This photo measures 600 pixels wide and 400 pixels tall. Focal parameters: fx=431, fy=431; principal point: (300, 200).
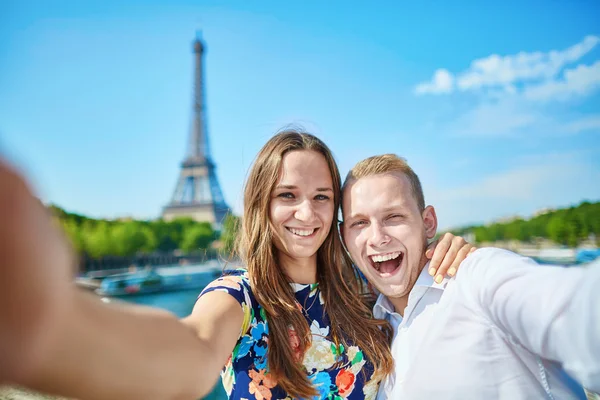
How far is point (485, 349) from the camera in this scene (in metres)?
1.16

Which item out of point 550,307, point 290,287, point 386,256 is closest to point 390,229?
point 386,256

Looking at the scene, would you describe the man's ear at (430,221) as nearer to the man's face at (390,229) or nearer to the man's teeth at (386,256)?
the man's face at (390,229)

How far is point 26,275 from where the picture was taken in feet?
1.22

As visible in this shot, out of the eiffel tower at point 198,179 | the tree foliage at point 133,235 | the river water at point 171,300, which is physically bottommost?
the river water at point 171,300

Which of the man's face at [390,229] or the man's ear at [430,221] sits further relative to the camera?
the man's ear at [430,221]

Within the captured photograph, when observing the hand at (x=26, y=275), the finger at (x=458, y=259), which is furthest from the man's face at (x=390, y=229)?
the hand at (x=26, y=275)

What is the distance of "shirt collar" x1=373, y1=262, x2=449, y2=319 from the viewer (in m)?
1.48

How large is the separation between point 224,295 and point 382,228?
676mm

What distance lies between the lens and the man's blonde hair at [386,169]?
1.71 meters

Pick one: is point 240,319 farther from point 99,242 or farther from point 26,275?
point 99,242

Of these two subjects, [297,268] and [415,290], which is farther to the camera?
[297,268]

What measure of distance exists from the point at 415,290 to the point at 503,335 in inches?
16.9

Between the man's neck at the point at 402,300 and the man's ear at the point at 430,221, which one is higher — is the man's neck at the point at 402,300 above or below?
below

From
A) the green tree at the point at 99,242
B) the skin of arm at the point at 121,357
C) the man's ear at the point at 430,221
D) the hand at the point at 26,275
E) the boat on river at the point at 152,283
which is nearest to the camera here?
the hand at the point at 26,275
